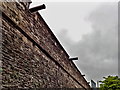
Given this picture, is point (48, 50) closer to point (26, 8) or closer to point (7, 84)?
point (26, 8)

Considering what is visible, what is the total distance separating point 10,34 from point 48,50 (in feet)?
6.60

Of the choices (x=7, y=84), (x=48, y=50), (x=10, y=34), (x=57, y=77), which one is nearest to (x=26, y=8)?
(x=10, y=34)

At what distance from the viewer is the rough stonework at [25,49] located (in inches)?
113

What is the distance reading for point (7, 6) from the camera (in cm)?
302

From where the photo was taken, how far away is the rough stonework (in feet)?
9.38

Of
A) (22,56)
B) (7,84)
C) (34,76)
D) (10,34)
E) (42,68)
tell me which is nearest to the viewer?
(7,84)

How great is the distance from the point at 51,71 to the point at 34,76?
1316 mm

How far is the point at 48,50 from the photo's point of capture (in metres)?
4.88

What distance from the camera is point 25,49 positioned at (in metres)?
3.53

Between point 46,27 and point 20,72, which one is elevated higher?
point 46,27

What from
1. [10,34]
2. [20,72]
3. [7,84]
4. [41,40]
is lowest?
[7,84]

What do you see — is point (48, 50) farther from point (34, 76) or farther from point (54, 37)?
point (34, 76)

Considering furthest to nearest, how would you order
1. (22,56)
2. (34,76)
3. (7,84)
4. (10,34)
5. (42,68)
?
(42,68) → (34,76) → (22,56) → (10,34) → (7,84)

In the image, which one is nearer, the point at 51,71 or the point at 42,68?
the point at 42,68
